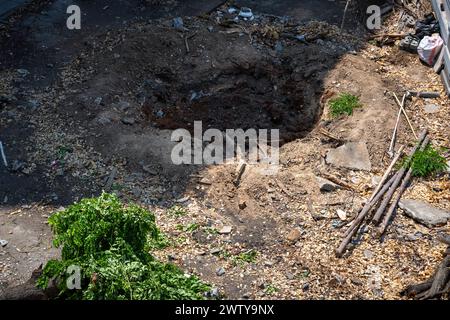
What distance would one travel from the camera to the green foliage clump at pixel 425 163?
8.22m

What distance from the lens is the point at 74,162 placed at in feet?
27.6

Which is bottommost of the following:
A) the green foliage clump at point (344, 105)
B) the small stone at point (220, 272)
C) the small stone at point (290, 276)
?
the small stone at point (290, 276)

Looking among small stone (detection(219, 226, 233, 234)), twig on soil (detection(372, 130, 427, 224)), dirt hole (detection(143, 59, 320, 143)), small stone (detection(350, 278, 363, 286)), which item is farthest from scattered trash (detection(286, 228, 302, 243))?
dirt hole (detection(143, 59, 320, 143))

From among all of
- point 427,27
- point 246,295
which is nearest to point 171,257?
point 246,295

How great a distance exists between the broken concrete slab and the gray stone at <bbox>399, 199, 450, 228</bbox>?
861 mm

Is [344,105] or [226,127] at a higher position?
[344,105]

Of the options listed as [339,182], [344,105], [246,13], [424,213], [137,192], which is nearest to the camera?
[424,213]

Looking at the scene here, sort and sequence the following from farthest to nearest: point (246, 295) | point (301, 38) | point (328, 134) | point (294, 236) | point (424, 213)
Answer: point (301, 38)
point (328, 134)
point (424, 213)
point (294, 236)
point (246, 295)

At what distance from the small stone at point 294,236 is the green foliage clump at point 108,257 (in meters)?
1.65

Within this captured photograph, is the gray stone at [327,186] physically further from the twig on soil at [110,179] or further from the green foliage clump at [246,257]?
the twig on soil at [110,179]

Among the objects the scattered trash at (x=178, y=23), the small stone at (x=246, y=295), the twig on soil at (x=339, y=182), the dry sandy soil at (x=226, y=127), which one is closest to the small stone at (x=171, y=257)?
the dry sandy soil at (x=226, y=127)

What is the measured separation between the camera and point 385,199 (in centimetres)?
778

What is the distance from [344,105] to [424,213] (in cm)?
247

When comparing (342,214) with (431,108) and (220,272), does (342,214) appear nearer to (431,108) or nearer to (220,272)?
(220,272)
